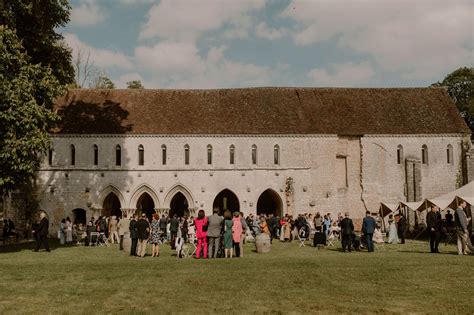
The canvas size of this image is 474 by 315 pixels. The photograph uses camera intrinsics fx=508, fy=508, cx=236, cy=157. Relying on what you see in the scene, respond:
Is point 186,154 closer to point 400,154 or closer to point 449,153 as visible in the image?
point 400,154

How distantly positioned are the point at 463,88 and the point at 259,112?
3303 centimetres

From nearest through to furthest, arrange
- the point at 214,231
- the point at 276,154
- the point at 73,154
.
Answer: the point at 214,231 < the point at 73,154 < the point at 276,154

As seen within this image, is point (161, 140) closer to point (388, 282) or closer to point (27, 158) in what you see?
point (27, 158)

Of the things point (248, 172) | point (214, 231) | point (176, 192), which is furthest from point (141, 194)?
point (214, 231)

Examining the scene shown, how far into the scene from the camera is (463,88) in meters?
61.3

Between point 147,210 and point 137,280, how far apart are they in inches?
1210

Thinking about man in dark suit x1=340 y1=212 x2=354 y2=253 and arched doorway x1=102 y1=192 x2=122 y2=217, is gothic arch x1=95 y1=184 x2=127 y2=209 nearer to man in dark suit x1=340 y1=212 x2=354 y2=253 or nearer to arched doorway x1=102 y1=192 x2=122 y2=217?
arched doorway x1=102 y1=192 x2=122 y2=217

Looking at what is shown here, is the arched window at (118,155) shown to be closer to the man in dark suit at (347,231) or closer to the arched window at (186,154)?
the arched window at (186,154)

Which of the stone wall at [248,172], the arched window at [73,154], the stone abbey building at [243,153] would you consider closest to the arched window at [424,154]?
the stone abbey building at [243,153]

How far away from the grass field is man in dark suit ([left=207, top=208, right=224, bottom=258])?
1.22 m

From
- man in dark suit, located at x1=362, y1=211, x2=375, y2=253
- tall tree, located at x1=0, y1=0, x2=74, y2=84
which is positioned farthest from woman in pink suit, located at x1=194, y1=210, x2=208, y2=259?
tall tree, located at x1=0, y1=0, x2=74, y2=84

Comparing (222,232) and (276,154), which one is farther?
(276,154)

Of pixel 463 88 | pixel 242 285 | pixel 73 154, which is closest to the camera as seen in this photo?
pixel 242 285

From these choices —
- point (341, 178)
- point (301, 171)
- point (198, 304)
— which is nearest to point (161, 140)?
point (301, 171)
